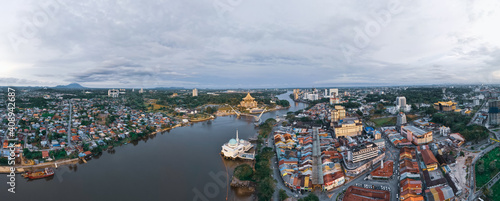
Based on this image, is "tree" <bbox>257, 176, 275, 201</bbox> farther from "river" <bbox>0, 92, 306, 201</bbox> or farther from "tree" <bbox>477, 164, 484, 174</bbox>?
"tree" <bbox>477, 164, 484, 174</bbox>

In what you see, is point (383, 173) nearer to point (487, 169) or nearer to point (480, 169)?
point (480, 169)

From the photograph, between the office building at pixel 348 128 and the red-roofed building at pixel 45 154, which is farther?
the office building at pixel 348 128

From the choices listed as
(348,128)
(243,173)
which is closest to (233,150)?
(243,173)

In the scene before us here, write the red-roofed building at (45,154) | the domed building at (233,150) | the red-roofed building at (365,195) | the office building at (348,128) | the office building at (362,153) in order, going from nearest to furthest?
1. the red-roofed building at (365,195)
2. the office building at (362,153)
3. the red-roofed building at (45,154)
4. the domed building at (233,150)
5. the office building at (348,128)

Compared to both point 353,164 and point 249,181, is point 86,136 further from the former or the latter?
point 353,164

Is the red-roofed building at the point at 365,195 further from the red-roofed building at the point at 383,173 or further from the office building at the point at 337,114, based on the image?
the office building at the point at 337,114

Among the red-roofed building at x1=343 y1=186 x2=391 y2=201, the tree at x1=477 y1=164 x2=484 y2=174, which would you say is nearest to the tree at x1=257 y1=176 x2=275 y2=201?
the red-roofed building at x1=343 y1=186 x2=391 y2=201

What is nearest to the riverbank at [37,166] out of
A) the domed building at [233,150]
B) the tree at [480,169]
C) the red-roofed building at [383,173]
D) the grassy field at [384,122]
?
the domed building at [233,150]

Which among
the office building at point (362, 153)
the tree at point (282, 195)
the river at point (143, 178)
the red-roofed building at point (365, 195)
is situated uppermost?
the office building at point (362, 153)
